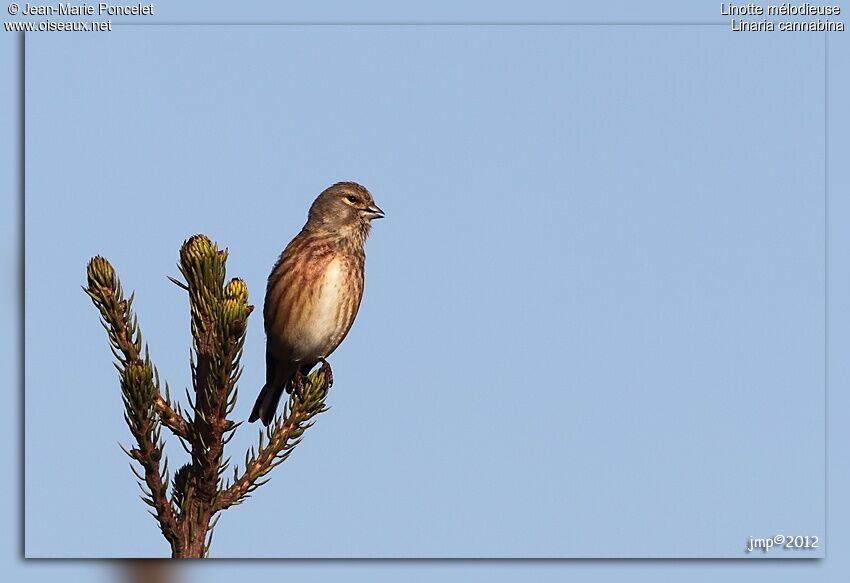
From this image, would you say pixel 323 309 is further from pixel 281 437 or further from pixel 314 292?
pixel 281 437

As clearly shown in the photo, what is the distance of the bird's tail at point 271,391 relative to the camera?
7.47 metres

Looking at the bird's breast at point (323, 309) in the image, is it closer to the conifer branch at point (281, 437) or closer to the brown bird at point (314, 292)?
the brown bird at point (314, 292)

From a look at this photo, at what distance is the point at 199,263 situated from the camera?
4094 mm

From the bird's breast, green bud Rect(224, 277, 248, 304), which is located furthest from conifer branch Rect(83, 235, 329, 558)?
the bird's breast

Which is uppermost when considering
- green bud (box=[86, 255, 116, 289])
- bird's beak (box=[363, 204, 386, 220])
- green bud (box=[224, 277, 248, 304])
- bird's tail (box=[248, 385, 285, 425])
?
bird's beak (box=[363, 204, 386, 220])

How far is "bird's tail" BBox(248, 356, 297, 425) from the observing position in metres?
7.47

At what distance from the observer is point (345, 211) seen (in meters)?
7.58

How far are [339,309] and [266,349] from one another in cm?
67

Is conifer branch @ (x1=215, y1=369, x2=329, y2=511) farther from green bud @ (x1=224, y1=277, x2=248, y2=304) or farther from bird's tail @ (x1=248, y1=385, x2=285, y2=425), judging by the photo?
bird's tail @ (x1=248, y1=385, x2=285, y2=425)

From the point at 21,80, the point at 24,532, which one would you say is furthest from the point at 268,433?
the point at 21,80

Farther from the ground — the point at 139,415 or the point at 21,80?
the point at 21,80

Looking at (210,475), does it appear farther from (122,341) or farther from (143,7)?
(143,7)

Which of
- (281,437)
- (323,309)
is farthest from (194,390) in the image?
(323,309)

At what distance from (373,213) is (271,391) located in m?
1.48
